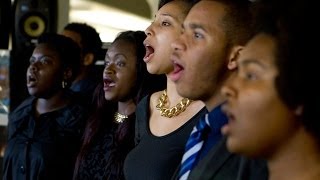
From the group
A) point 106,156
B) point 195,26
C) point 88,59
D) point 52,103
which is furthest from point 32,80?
point 195,26

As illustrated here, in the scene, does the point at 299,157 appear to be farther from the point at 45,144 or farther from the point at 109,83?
the point at 45,144

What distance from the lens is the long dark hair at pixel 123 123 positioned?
1.85 metres

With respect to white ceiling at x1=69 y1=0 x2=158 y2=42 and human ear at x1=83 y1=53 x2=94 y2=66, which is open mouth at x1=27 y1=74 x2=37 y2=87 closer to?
human ear at x1=83 y1=53 x2=94 y2=66

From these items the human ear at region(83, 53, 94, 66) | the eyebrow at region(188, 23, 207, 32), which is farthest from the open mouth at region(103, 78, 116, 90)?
the human ear at region(83, 53, 94, 66)

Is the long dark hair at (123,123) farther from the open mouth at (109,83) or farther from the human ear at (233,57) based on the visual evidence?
the human ear at (233,57)

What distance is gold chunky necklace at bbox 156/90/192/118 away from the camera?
5.17 ft

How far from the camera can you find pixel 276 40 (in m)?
0.90

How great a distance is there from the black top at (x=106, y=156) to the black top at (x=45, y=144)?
214mm

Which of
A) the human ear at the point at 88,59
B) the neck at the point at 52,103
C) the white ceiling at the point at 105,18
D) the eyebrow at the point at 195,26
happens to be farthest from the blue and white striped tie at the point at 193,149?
the white ceiling at the point at 105,18

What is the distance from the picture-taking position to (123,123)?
1.89 metres

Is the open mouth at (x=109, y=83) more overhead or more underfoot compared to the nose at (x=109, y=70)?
more underfoot

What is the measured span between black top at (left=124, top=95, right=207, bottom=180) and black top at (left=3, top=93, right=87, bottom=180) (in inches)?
23.0

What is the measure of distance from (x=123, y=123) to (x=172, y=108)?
32 centimetres

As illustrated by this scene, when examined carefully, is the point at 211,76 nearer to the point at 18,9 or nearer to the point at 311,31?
the point at 311,31
